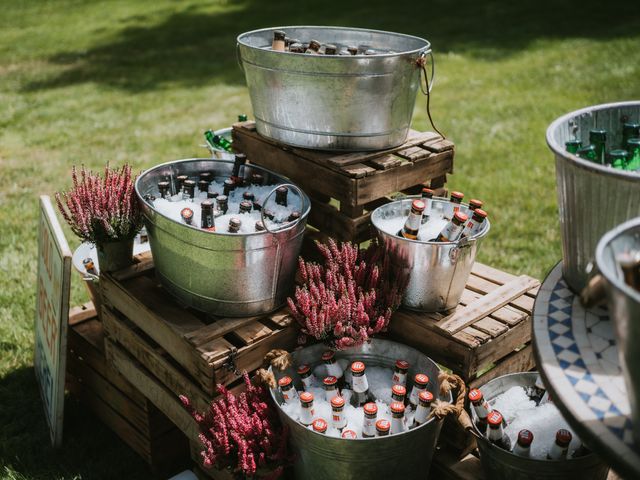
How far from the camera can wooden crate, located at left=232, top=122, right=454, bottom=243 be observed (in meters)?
2.56

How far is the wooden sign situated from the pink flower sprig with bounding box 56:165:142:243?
0.14m

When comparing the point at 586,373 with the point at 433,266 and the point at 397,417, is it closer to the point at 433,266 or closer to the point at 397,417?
the point at 397,417

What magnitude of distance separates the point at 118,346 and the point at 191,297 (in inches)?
19.7

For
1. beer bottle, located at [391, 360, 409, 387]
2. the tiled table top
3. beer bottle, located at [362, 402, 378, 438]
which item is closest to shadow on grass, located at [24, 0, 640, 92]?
beer bottle, located at [391, 360, 409, 387]

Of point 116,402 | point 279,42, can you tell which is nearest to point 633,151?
point 279,42

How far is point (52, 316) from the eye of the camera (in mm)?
2773

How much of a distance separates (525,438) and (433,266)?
63cm

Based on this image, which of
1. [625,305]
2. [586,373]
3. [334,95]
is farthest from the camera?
[334,95]

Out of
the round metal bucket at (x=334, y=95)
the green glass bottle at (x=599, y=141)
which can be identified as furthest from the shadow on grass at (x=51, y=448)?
the green glass bottle at (x=599, y=141)

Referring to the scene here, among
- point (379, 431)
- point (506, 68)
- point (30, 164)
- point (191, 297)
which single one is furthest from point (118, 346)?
point (506, 68)

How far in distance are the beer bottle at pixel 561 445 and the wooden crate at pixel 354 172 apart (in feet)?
3.48

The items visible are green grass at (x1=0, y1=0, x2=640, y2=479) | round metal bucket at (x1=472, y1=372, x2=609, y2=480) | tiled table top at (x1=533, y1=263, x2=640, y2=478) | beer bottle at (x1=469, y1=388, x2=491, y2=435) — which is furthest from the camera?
green grass at (x1=0, y1=0, x2=640, y2=479)

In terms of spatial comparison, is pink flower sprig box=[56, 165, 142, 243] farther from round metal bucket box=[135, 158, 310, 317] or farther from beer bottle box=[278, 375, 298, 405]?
beer bottle box=[278, 375, 298, 405]

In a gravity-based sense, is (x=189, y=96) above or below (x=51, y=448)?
above
